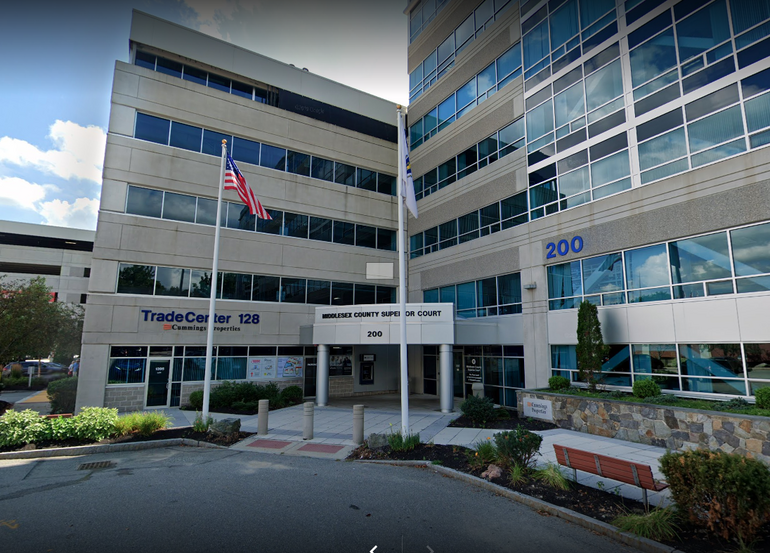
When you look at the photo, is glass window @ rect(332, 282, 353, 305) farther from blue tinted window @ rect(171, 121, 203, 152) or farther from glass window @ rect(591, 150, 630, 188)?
glass window @ rect(591, 150, 630, 188)

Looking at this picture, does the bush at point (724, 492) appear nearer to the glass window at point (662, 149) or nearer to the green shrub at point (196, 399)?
the glass window at point (662, 149)

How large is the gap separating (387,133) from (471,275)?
39.4ft

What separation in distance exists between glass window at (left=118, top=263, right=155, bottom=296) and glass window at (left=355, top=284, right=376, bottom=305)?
1046cm

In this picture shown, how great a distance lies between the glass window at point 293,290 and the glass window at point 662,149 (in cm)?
1631

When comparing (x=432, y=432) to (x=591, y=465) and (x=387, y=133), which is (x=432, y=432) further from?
→ (x=387, y=133)

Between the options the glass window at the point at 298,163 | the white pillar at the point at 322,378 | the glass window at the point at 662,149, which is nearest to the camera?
the glass window at the point at 662,149

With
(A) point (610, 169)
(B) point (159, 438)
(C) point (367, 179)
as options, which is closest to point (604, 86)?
(A) point (610, 169)

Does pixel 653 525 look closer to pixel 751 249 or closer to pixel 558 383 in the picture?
pixel 751 249

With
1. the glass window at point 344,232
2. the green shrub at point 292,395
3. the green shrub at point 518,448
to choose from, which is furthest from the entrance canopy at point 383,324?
the green shrub at point 518,448

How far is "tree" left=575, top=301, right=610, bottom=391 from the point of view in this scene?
1441cm

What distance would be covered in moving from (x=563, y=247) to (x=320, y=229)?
43.0 feet

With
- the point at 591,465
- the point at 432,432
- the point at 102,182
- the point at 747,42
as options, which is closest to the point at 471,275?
the point at 432,432

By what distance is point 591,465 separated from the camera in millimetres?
7594

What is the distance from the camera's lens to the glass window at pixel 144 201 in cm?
2012
